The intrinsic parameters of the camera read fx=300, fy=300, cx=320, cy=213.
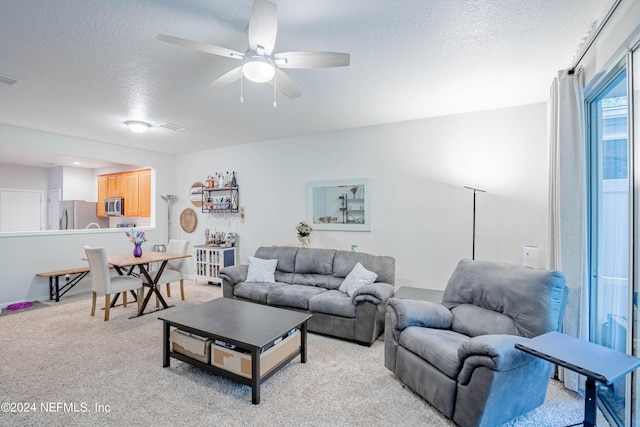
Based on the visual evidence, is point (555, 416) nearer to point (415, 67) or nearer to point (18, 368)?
point (415, 67)

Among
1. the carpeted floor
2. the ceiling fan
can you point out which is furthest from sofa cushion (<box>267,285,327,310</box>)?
the ceiling fan

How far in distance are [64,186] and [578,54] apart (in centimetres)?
914

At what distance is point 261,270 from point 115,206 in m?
4.46

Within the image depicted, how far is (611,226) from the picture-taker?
2111 millimetres

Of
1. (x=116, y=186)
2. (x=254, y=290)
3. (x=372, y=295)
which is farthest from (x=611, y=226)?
(x=116, y=186)

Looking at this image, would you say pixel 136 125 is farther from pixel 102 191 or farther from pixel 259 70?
pixel 102 191

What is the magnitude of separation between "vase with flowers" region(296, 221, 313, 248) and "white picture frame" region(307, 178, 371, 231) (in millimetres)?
108

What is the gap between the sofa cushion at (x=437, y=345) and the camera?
6.39 feet

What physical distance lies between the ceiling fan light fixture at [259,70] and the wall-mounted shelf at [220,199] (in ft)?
12.2

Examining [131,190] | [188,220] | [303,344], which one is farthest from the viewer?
[131,190]

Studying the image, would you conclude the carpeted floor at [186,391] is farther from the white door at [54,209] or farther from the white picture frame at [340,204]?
the white door at [54,209]

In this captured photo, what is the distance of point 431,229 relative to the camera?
392 cm

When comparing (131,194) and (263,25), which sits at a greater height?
(263,25)

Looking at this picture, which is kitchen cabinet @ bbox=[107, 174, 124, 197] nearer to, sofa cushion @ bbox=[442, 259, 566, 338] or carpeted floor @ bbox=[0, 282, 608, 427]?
carpeted floor @ bbox=[0, 282, 608, 427]
